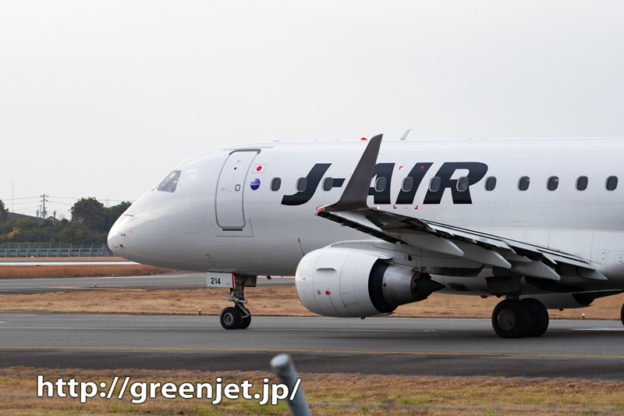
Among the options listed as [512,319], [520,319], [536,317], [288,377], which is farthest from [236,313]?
[288,377]

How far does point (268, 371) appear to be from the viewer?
47.3 feet

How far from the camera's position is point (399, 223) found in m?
17.5

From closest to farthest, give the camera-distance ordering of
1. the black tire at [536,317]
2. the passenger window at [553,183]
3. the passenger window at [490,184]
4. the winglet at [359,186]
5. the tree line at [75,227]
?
the winglet at [359,186]
the black tire at [536,317]
the passenger window at [553,183]
the passenger window at [490,184]
the tree line at [75,227]

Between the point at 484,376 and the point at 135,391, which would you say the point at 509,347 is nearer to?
the point at 484,376

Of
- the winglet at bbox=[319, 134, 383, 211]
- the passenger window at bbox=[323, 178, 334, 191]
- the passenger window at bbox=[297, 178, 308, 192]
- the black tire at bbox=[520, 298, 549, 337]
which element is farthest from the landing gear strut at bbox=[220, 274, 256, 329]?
the winglet at bbox=[319, 134, 383, 211]

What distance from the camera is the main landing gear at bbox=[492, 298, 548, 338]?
64.5ft

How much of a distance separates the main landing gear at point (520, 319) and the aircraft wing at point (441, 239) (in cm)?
84

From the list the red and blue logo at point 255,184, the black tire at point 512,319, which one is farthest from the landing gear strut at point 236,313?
the black tire at point 512,319

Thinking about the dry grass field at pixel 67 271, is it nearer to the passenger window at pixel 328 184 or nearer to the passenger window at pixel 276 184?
the passenger window at pixel 276 184

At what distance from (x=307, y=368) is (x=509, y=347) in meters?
4.61

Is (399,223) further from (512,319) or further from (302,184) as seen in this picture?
(302,184)

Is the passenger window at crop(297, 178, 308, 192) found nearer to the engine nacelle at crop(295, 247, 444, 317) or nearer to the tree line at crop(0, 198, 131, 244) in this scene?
the engine nacelle at crop(295, 247, 444, 317)

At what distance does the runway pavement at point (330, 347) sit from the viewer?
1468 cm

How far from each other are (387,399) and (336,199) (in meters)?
11.1
